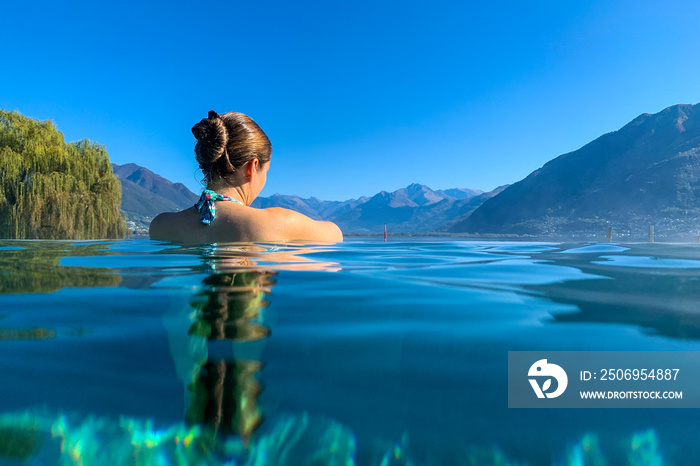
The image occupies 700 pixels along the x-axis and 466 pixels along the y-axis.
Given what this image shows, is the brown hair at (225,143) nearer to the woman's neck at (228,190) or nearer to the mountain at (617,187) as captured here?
the woman's neck at (228,190)

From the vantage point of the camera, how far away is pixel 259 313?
1193mm

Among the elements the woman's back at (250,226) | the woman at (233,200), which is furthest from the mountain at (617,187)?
the woman at (233,200)

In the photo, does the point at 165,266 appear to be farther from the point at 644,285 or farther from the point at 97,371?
the point at 644,285

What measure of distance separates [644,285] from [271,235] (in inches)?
102

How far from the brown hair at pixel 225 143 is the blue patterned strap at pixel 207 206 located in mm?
239

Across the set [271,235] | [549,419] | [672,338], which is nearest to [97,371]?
[549,419]

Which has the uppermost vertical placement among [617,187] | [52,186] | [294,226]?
[617,187]

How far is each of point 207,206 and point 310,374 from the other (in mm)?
2909

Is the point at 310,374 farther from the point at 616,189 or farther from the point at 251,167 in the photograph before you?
the point at 616,189

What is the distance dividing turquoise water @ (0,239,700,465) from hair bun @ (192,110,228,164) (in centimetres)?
206

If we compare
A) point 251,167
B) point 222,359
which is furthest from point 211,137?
point 222,359

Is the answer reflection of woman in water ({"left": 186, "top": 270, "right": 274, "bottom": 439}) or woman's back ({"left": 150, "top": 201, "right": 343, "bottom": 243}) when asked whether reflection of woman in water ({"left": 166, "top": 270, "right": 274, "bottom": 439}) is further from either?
woman's back ({"left": 150, "top": 201, "right": 343, "bottom": 243})

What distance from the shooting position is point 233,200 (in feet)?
11.4

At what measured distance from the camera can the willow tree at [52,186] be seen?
15.8 metres
